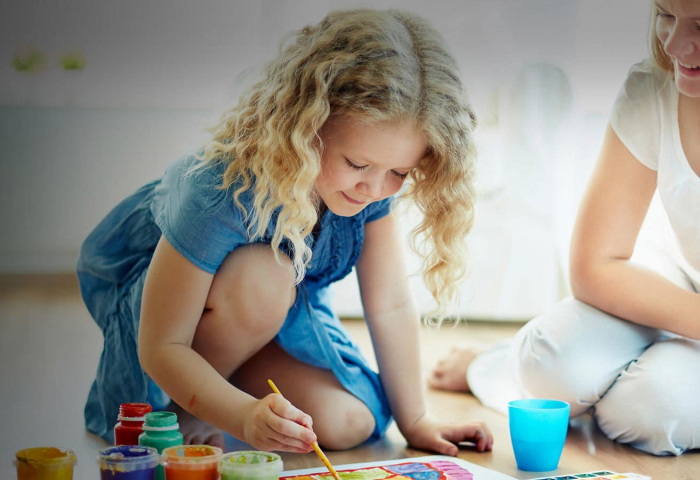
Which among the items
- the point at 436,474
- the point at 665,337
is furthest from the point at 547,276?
the point at 436,474

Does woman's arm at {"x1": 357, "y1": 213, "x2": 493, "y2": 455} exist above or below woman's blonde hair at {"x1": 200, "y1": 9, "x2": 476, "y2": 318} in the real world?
below

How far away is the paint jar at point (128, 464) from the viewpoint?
2.21ft

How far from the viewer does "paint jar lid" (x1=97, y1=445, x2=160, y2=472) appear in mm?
674

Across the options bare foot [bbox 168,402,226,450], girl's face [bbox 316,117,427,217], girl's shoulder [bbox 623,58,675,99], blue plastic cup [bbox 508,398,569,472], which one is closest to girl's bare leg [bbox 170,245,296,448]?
bare foot [bbox 168,402,226,450]

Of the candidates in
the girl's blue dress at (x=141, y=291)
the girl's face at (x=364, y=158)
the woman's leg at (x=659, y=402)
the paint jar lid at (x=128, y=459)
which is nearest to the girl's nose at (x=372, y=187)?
the girl's face at (x=364, y=158)

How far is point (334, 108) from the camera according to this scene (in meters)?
0.89

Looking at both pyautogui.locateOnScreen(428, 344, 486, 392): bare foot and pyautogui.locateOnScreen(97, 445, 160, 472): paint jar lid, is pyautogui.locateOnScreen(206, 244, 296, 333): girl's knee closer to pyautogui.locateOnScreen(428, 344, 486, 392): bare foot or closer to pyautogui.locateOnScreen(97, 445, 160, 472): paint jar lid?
pyautogui.locateOnScreen(97, 445, 160, 472): paint jar lid

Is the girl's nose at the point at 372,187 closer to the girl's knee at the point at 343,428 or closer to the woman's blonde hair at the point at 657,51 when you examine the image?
the girl's knee at the point at 343,428

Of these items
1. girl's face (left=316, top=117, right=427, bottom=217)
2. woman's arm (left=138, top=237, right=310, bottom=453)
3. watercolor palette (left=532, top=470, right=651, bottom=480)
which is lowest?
watercolor palette (left=532, top=470, right=651, bottom=480)

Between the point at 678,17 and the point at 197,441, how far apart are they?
2.87 feet

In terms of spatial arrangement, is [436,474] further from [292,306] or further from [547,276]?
[547,276]

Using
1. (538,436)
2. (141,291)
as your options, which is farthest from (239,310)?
(538,436)

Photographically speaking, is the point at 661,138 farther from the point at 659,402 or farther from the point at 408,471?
the point at 408,471

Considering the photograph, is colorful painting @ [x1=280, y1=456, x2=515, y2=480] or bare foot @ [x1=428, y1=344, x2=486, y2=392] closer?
colorful painting @ [x1=280, y1=456, x2=515, y2=480]
